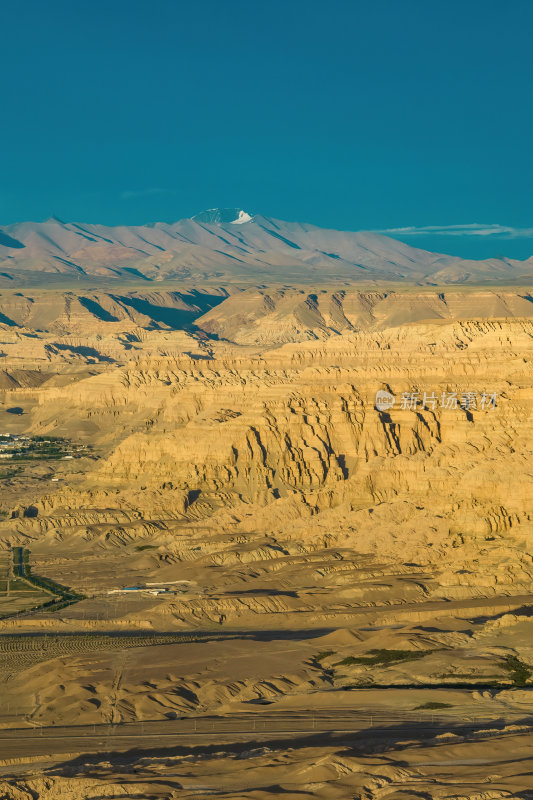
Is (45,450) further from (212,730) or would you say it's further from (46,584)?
(212,730)

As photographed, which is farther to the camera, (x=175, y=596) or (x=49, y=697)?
(x=175, y=596)

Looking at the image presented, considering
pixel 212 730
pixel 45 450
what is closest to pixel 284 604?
pixel 212 730

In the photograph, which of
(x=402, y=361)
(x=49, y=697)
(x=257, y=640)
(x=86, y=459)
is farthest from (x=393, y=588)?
(x=402, y=361)

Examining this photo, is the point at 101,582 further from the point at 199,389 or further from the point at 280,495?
the point at 199,389

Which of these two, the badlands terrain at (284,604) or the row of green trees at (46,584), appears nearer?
the badlands terrain at (284,604)

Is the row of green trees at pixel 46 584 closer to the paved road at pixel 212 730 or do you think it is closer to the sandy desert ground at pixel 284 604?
the sandy desert ground at pixel 284 604

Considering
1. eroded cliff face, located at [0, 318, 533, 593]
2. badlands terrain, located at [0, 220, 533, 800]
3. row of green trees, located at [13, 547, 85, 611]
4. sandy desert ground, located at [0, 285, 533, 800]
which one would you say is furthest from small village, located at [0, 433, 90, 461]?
row of green trees, located at [13, 547, 85, 611]

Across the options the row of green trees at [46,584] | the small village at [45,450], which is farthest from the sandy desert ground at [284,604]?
the small village at [45,450]
